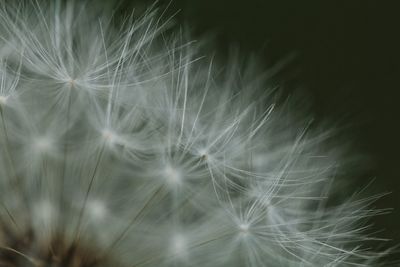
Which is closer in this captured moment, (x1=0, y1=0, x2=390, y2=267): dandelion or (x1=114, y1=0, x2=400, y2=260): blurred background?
(x1=0, y1=0, x2=390, y2=267): dandelion

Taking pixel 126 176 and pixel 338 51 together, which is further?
pixel 338 51

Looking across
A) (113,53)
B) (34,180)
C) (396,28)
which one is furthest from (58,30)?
(396,28)

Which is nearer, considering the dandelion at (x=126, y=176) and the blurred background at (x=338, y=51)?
the dandelion at (x=126, y=176)

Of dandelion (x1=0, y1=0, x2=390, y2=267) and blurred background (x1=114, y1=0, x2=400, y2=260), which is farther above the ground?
blurred background (x1=114, y1=0, x2=400, y2=260)

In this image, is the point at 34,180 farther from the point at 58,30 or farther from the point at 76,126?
the point at 58,30

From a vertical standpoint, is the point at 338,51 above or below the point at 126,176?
above

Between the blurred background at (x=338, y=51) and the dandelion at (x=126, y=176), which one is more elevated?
the blurred background at (x=338, y=51)
